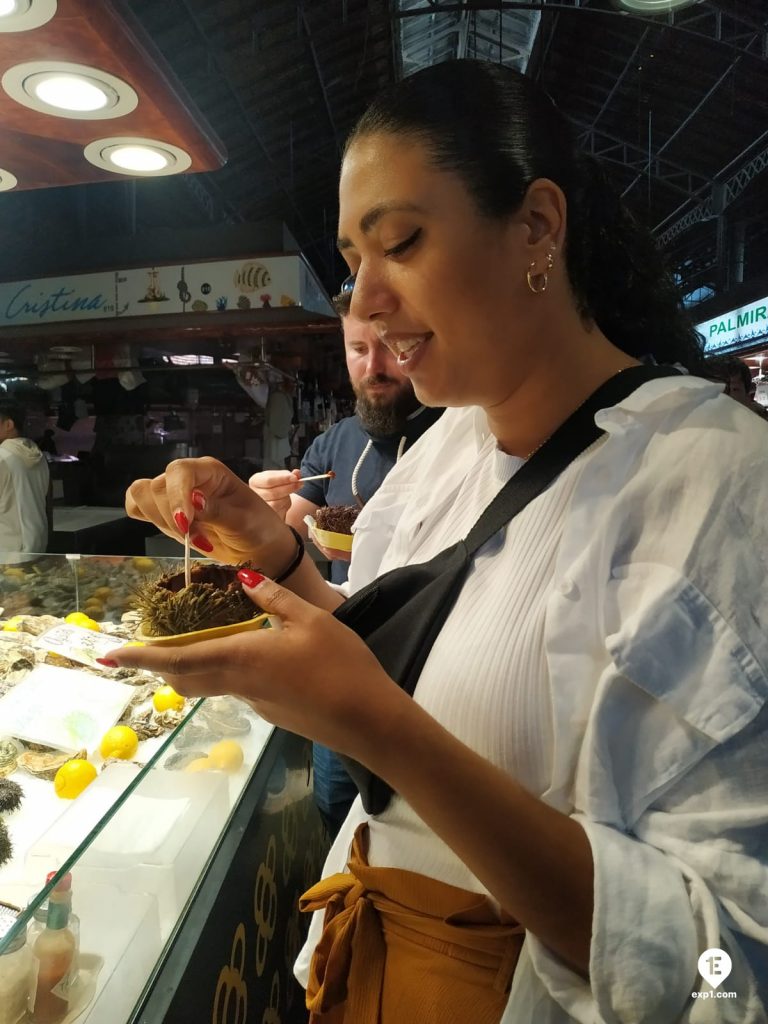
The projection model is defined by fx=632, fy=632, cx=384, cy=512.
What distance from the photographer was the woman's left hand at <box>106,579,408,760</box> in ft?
2.52

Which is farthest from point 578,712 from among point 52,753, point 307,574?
point 52,753

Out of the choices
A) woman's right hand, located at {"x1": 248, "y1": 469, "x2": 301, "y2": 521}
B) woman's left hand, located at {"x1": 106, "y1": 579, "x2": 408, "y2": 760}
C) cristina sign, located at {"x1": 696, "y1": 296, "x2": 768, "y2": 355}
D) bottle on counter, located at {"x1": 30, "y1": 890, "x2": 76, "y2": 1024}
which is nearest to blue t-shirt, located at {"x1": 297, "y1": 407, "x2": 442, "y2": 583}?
woman's right hand, located at {"x1": 248, "y1": 469, "x2": 301, "y2": 521}

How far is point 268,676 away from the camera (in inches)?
31.0

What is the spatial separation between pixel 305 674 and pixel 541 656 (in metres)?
0.31

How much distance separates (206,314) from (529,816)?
5.98m

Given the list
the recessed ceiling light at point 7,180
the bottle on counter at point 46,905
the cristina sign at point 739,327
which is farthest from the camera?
the cristina sign at point 739,327

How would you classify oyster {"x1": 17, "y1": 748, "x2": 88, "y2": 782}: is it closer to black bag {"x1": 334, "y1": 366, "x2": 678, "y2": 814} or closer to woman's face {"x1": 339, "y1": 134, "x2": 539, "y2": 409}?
black bag {"x1": 334, "y1": 366, "x2": 678, "y2": 814}

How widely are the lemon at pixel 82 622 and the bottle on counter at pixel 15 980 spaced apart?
4.74 ft

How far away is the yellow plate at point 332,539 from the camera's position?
2121 mm

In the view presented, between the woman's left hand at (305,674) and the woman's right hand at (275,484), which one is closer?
the woman's left hand at (305,674)

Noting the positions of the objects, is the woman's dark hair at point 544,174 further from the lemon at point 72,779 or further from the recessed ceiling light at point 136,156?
the recessed ceiling light at point 136,156

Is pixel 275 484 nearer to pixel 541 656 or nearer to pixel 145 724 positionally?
pixel 145 724

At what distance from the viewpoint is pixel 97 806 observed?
1600 mm

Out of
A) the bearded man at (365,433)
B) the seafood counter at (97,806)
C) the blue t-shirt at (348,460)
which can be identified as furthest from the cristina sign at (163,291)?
the seafood counter at (97,806)
